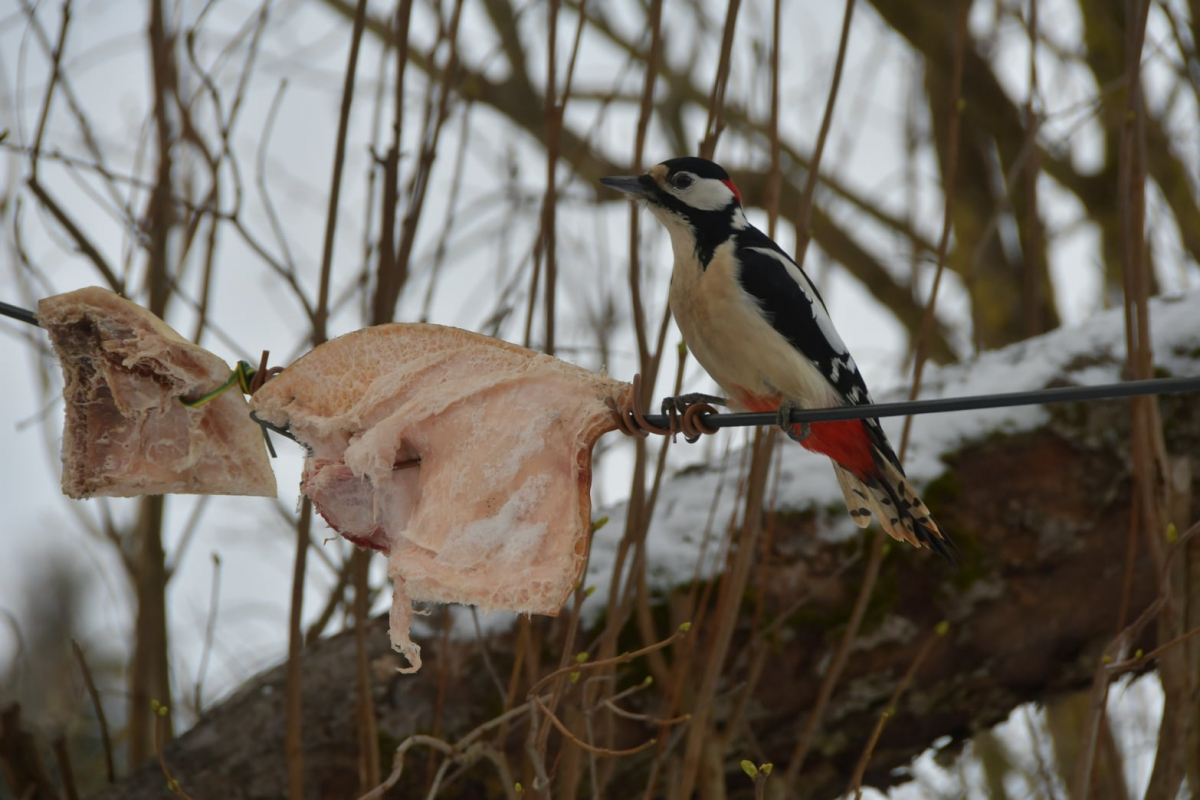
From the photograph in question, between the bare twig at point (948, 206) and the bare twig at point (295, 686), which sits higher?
the bare twig at point (948, 206)

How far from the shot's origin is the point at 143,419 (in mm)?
1911

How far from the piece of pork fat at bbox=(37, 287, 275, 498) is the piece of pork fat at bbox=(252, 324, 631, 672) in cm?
13

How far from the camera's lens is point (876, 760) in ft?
10.5

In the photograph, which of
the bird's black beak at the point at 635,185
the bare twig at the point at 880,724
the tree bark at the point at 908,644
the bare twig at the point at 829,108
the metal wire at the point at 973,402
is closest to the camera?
the metal wire at the point at 973,402

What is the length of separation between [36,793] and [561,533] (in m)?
2.01

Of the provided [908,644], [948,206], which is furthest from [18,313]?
[908,644]

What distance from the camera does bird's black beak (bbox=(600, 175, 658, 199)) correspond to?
262 cm


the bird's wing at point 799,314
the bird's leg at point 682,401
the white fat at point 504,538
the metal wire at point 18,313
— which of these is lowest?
the white fat at point 504,538

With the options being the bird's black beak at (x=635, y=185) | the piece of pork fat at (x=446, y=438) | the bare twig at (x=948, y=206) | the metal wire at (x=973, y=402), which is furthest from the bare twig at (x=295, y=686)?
the bare twig at (x=948, y=206)

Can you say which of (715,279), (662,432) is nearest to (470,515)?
(662,432)

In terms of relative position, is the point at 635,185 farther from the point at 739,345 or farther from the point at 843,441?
the point at 843,441

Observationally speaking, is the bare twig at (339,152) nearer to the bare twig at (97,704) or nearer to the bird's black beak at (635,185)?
the bird's black beak at (635,185)

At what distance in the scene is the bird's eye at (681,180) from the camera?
2.68 metres

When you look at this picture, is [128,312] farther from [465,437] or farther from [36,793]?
[36,793]
